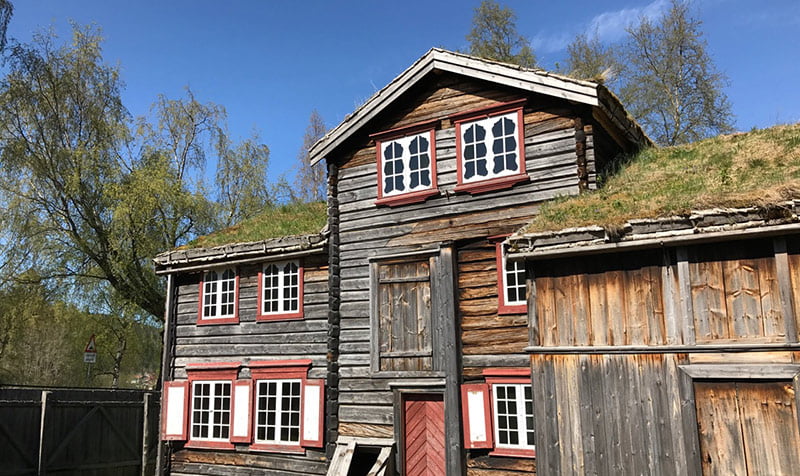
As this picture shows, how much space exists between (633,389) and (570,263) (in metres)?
2.02

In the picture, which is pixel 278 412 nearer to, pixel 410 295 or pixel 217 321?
pixel 217 321

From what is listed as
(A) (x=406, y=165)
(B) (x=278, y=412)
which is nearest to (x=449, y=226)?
(A) (x=406, y=165)

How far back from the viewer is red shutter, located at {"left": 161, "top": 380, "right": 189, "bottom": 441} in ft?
52.8

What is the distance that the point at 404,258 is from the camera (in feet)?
43.3

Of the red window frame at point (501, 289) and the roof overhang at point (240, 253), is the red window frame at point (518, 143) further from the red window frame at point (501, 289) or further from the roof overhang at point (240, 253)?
the roof overhang at point (240, 253)

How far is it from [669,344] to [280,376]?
30.2ft

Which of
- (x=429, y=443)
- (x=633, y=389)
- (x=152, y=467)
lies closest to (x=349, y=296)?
(x=429, y=443)

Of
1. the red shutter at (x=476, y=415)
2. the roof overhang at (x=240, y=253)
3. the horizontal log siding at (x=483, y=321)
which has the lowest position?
the red shutter at (x=476, y=415)

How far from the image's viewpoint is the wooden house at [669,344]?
8117 millimetres

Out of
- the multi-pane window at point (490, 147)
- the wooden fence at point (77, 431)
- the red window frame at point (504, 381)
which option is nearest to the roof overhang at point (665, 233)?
the red window frame at point (504, 381)

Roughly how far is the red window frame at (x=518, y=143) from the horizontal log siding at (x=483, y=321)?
1.13m

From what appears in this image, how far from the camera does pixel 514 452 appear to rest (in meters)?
11.4

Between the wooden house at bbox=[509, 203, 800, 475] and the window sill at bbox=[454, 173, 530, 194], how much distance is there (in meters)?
2.55

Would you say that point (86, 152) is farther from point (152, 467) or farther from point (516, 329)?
point (516, 329)
